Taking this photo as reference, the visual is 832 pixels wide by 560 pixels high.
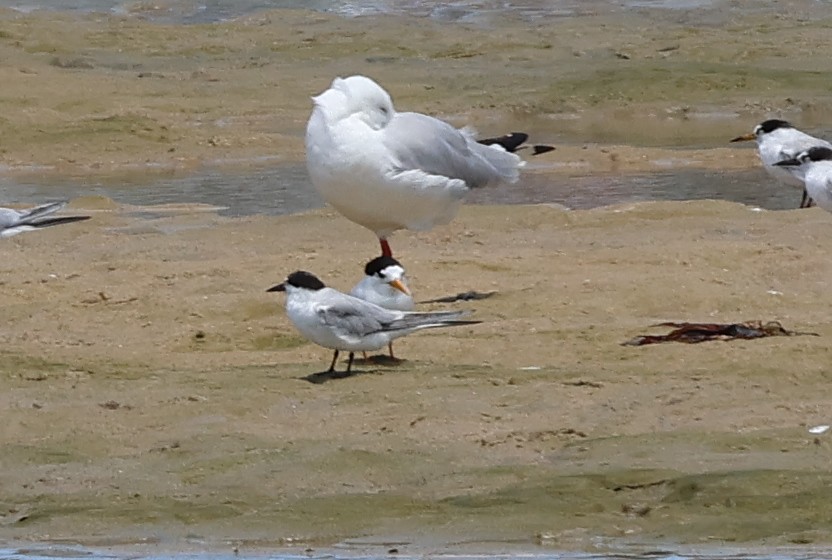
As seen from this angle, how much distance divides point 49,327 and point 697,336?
3.14 meters

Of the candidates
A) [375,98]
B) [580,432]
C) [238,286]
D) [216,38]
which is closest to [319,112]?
[375,98]

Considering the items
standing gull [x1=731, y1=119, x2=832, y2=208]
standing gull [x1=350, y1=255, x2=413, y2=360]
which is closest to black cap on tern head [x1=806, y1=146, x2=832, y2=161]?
standing gull [x1=731, y1=119, x2=832, y2=208]

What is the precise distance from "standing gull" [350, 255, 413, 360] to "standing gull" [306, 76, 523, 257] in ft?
4.07

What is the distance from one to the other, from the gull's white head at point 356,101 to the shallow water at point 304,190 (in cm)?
345

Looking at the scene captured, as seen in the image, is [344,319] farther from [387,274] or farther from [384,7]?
[384,7]

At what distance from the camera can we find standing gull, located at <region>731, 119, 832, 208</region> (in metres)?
13.1

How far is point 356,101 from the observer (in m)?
9.76

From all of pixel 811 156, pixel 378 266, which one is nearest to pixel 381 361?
pixel 378 266

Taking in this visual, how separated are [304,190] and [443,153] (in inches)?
164

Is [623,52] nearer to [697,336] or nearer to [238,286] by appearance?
[238,286]

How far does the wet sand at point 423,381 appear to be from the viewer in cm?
597

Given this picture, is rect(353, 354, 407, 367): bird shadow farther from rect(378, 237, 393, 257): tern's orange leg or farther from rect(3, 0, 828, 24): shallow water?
rect(3, 0, 828, 24): shallow water

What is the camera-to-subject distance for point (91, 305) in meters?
9.56

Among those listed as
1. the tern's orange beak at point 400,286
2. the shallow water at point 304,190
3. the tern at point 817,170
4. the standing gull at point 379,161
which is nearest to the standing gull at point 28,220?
the shallow water at point 304,190
